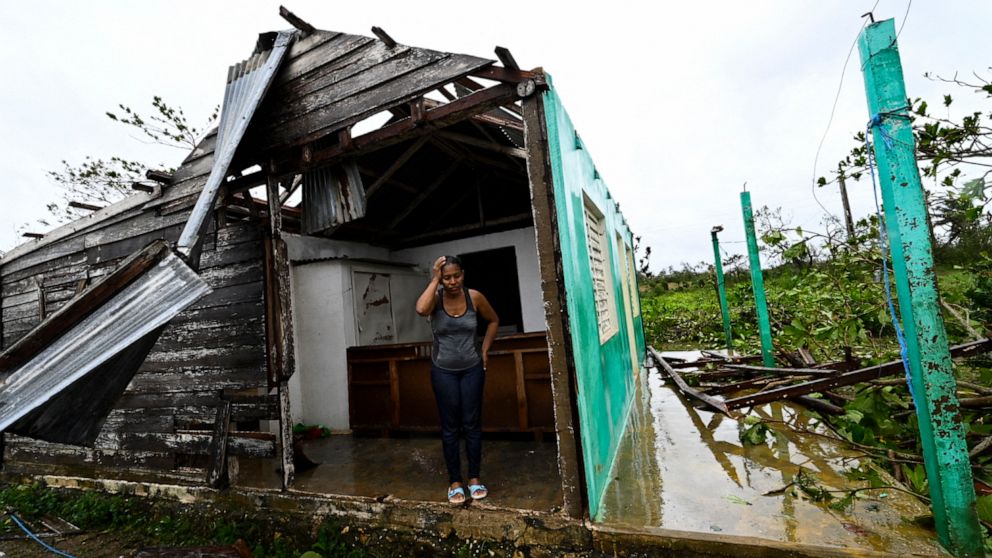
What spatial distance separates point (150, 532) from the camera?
372 centimetres

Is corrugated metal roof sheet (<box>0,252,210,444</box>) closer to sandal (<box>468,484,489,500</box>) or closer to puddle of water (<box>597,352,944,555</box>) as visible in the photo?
sandal (<box>468,484,489,500</box>)

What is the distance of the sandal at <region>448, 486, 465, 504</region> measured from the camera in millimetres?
2914

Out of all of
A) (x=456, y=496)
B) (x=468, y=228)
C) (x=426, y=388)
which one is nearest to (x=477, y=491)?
(x=456, y=496)

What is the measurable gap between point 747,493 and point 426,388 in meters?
3.39

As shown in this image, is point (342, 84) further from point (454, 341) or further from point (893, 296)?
point (893, 296)

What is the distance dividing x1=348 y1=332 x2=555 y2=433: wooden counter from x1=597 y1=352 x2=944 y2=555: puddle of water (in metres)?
1.06

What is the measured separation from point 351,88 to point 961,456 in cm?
414

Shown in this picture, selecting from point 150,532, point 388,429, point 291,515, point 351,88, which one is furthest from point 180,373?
point 351,88

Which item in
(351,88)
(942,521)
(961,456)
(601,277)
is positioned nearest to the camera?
(961,456)

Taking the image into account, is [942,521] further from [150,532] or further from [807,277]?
[150,532]

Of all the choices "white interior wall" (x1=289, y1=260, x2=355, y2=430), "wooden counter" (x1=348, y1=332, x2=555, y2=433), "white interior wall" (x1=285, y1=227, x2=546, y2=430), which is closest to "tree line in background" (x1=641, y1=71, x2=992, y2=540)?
"wooden counter" (x1=348, y1=332, x2=555, y2=433)

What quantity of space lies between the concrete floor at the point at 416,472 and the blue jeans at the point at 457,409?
320 millimetres

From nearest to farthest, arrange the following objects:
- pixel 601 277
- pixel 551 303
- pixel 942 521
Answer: pixel 942 521 → pixel 551 303 → pixel 601 277

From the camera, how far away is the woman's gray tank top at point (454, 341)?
9.99 feet
